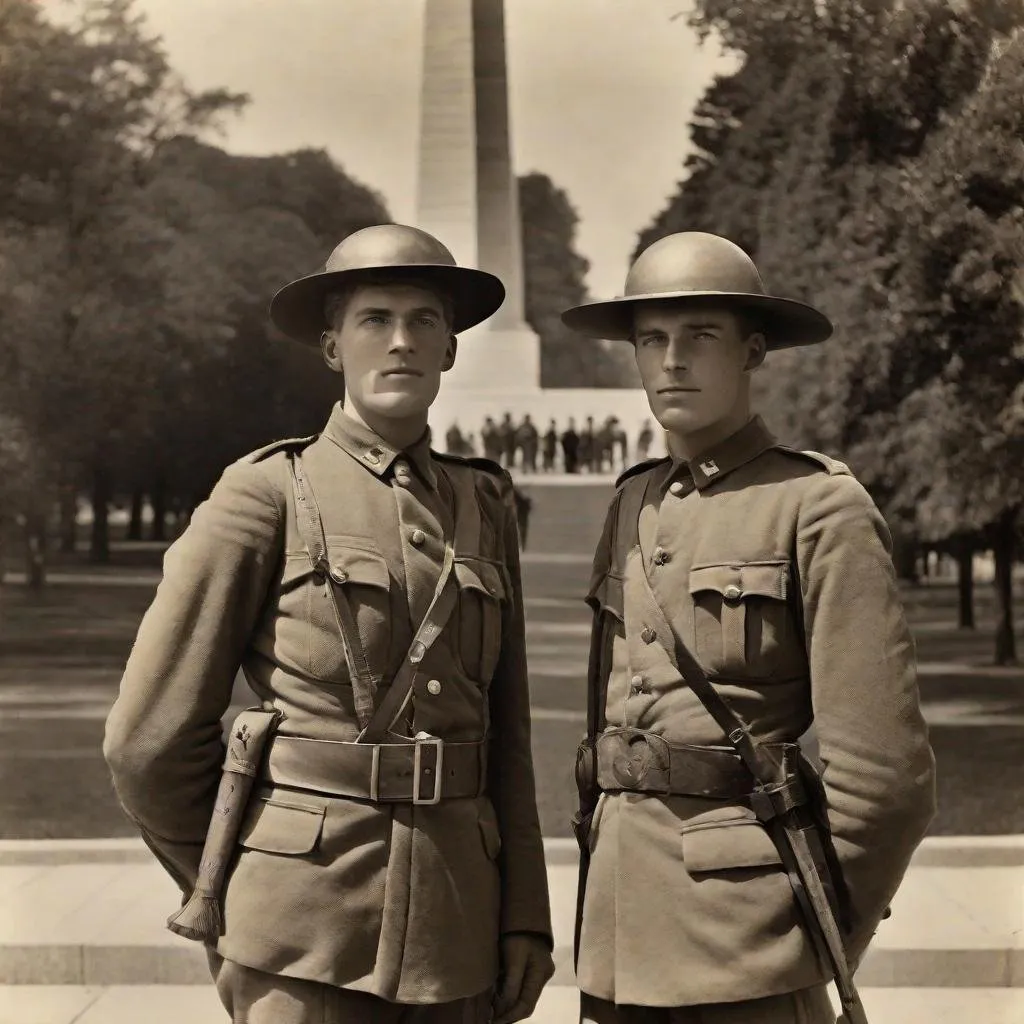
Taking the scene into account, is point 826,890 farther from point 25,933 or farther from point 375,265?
point 25,933

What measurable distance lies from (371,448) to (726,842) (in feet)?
3.18

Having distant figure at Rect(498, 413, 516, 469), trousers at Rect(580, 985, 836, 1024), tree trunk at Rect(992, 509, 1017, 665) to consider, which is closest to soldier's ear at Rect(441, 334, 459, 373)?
trousers at Rect(580, 985, 836, 1024)

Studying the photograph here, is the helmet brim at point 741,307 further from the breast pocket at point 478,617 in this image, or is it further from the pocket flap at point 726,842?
the pocket flap at point 726,842

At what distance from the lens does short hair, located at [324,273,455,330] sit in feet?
8.07

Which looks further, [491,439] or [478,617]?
[491,439]

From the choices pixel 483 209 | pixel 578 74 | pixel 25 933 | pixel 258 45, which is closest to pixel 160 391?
pixel 258 45

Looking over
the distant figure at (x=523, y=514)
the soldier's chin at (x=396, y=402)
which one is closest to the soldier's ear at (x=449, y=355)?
the soldier's chin at (x=396, y=402)

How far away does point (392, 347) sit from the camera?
2434 millimetres

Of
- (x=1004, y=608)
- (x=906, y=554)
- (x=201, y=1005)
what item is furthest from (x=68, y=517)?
(x=1004, y=608)

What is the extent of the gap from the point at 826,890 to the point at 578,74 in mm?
7564

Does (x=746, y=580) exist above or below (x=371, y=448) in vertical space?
below

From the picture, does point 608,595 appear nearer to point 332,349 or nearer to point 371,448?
point 371,448

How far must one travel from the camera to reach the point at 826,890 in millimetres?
2299

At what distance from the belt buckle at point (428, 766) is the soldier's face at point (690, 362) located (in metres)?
0.75
